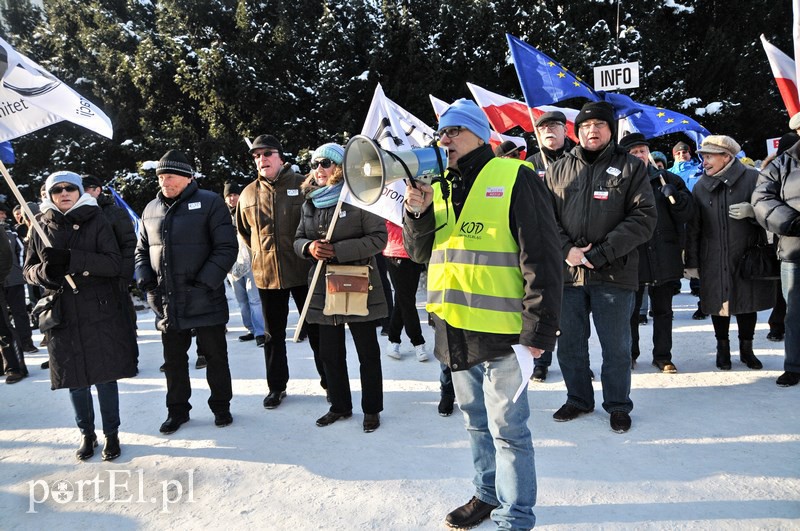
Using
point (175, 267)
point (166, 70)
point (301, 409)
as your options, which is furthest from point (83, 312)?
point (166, 70)

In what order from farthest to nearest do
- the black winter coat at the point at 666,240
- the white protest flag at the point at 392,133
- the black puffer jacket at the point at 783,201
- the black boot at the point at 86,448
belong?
the white protest flag at the point at 392,133, the black winter coat at the point at 666,240, the black puffer jacket at the point at 783,201, the black boot at the point at 86,448

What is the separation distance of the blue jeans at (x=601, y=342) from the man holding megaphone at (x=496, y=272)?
1.58 metres

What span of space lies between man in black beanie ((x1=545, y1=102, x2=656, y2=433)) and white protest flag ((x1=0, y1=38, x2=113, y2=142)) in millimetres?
3435

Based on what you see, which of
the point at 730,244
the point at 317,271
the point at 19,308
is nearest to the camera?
the point at 317,271

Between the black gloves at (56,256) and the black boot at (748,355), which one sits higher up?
the black gloves at (56,256)

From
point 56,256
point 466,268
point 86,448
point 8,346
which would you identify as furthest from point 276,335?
point 8,346

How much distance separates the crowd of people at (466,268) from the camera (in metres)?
2.56

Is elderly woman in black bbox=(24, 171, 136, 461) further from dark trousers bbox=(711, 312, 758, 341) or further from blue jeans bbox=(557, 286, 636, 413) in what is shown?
dark trousers bbox=(711, 312, 758, 341)

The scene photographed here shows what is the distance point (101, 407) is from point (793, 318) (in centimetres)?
532

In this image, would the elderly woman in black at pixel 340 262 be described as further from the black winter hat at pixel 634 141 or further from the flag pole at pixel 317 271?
the black winter hat at pixel 634 141

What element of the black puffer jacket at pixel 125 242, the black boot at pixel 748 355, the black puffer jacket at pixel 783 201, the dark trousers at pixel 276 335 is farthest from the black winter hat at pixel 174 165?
the black boot at pixel 748 355

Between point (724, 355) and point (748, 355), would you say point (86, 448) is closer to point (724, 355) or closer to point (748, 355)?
point (724, 355)

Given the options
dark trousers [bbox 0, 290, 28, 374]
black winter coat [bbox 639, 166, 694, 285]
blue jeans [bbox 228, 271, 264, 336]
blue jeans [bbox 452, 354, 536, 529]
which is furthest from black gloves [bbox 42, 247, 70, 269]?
black winter coat [bbox 639, 166, 694, 285]

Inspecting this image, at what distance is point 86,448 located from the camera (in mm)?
3971
